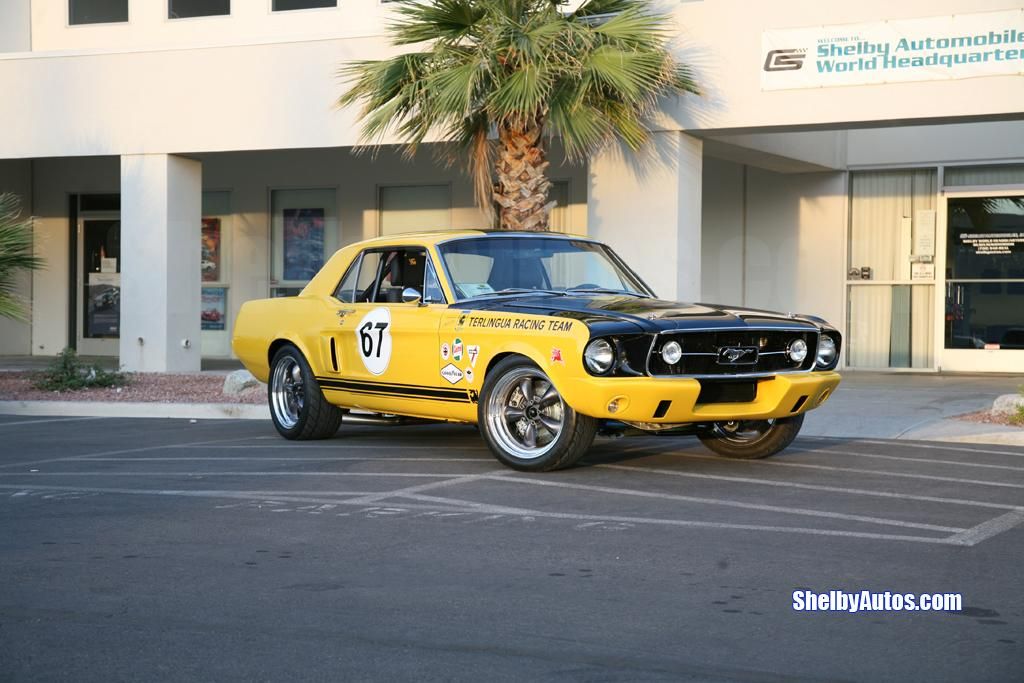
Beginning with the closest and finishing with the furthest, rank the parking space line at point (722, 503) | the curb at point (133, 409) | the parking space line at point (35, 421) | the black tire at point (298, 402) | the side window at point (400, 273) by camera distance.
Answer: the parking space line at point (722, 503) → the side window at point (400, 273) → the black tire at point (298, 402) → the parking space line at point (35, 421) → the curb at point (133, 409)

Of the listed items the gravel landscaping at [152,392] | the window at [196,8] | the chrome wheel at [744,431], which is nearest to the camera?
the chrome wheel at [744,431]

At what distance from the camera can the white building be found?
14.9m

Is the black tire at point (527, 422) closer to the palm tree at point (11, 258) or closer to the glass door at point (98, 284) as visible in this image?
the palm tree at point (11, 258)

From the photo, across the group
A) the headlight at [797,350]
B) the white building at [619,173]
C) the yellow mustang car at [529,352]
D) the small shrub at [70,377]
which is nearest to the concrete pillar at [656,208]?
the white building at [619,173]

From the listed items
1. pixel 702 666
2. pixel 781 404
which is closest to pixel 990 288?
pixel 781 404

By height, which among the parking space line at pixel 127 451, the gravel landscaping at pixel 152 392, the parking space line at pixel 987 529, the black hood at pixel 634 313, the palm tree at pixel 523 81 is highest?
the palm tree at pixel 523 81

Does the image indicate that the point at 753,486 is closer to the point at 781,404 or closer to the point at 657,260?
the point at 781,404

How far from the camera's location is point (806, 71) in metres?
14.9

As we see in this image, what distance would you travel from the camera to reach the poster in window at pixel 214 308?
23547 mm

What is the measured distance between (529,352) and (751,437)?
211cm

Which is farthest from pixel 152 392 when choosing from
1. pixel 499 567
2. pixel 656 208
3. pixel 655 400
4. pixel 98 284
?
pixel 499 567

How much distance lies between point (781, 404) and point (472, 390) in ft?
6.69

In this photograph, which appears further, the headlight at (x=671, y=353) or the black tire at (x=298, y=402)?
the black tire at (x=298, y=402)

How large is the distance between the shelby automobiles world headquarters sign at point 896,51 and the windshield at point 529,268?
5.61 m
